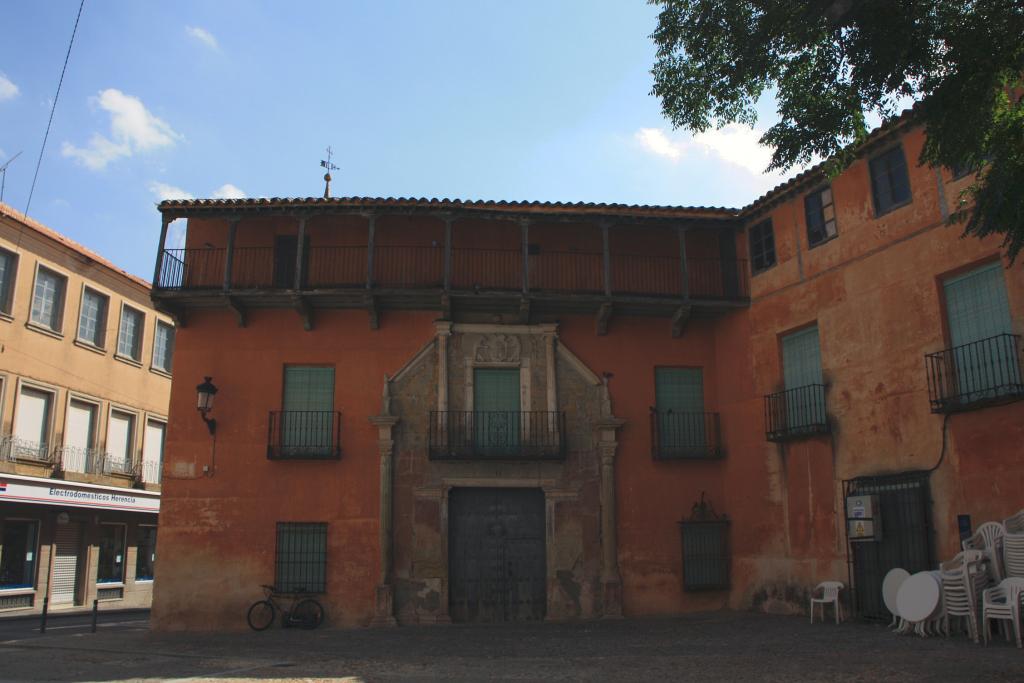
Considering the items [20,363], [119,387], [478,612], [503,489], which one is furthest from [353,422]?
[119,387]

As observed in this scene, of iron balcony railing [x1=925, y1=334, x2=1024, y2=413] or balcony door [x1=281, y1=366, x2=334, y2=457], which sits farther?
balcony door [x1=281, y1=366, x2=334, y2=457]

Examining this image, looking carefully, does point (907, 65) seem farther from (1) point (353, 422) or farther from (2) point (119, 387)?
(2) point (119, 387)

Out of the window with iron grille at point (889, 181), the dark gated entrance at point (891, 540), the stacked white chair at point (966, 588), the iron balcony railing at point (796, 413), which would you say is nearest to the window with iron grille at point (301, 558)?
the iron balcony railing at point (796, 413)

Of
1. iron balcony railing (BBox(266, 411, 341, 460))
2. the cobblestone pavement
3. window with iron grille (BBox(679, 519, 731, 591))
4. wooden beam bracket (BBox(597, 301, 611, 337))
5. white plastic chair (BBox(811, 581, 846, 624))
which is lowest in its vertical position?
the cobblestone pavement

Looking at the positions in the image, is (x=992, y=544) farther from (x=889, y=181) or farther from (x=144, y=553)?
(x=144, y=553)

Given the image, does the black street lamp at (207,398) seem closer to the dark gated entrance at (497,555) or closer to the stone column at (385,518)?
the stone column at (385,518)

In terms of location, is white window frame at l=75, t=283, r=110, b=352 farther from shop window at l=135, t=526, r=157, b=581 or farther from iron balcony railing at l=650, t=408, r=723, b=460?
iron balcony railing at l=650, t=408, r=723, b=460

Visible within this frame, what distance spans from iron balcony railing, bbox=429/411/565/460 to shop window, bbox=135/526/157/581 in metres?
15.4

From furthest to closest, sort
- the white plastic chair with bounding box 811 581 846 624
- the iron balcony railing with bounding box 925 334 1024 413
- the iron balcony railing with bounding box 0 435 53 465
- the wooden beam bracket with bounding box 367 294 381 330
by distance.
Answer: the iron balcony railing with bounding box 0 435 53 465, the wooden beam bracket with bounding box 367 294 381 330, the white plastic chair with bounding box 811 581 846 624, the iron balcony railing with bounding box 925 334 1024 413

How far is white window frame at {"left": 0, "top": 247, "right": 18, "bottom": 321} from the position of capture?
21.8 meters

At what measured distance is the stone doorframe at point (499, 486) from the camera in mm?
16375

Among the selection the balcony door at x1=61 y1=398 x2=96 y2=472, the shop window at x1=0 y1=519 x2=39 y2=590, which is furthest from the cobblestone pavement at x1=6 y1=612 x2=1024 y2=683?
the balcony door at x1=61 y1=398 x2=96 y2=472

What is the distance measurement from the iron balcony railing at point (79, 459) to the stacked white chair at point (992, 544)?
70.0 feet

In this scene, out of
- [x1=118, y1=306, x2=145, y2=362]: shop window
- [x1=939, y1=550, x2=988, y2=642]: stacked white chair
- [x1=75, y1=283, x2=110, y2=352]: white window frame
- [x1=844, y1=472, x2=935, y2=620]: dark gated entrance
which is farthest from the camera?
[x1=118, y1=306, x2=145, y2=362]: shop window
